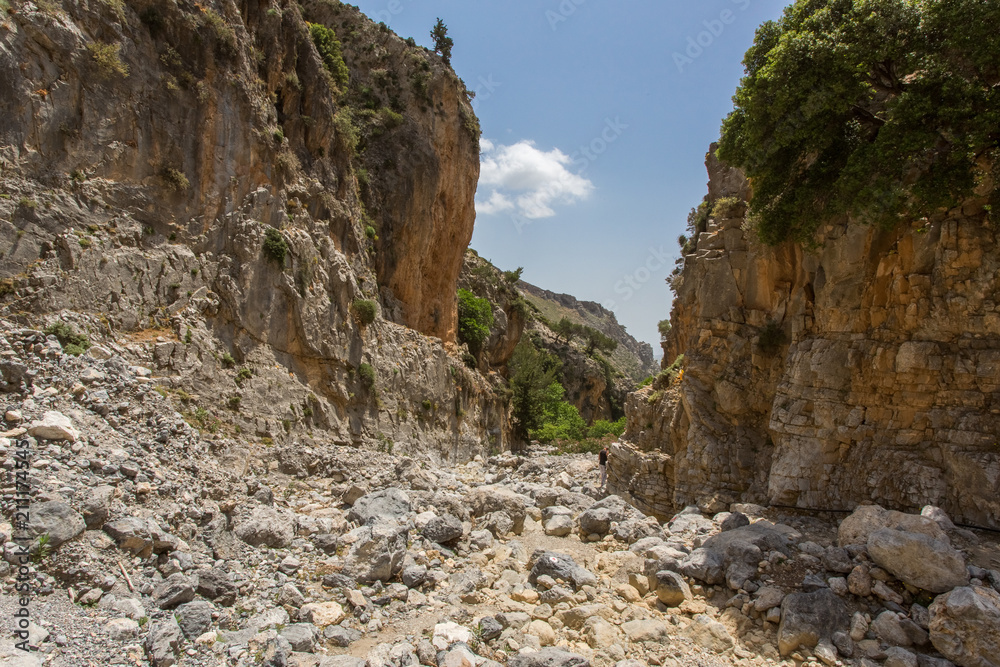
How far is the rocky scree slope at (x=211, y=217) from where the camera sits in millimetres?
10578

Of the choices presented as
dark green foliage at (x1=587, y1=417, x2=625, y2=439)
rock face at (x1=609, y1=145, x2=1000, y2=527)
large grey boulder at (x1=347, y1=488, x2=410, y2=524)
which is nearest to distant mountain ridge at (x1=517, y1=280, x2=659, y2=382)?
dark green foliage at (x1=587, y1=417, x2=625, y2=439)

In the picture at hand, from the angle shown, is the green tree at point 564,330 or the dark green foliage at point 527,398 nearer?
the dark green foliage at point 527,398

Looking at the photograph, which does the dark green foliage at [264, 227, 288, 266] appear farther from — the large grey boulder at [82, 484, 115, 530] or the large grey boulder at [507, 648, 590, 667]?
the large grey boulder at [507, 648, 590, 667]

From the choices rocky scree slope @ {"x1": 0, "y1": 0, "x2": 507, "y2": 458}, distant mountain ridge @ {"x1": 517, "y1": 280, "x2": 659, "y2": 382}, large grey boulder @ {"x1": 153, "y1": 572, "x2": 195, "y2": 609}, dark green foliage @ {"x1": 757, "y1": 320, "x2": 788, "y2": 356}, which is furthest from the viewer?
distant mountain ridge @ {"x1": 517, "y1": 280, "x2": 659, "y2": 382}

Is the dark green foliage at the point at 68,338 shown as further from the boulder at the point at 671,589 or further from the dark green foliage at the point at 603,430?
Result: the dark green foliage at the point at 603,430

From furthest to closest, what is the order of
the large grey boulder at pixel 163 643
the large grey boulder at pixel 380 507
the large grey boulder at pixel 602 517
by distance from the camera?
the large grey boulder at pixel 602 517, the large grey boulder at pixel 380 507, the large grey boulder at pixel 163 643

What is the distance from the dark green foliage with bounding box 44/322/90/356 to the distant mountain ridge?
90.3 m

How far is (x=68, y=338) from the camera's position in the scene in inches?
377

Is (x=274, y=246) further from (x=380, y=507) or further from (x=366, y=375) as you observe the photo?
(x=380, y=507)

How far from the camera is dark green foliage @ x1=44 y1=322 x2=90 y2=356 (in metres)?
9.33

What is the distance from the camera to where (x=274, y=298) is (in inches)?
607

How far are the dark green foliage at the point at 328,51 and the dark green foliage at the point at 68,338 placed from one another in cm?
1774

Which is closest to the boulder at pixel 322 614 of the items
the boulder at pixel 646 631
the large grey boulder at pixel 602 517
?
the boulder at pixel 646 631

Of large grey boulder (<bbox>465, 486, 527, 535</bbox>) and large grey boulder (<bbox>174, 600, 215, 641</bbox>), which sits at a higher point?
large grey boulder (<bbox>465, 486, 527, 535</bbox>)
